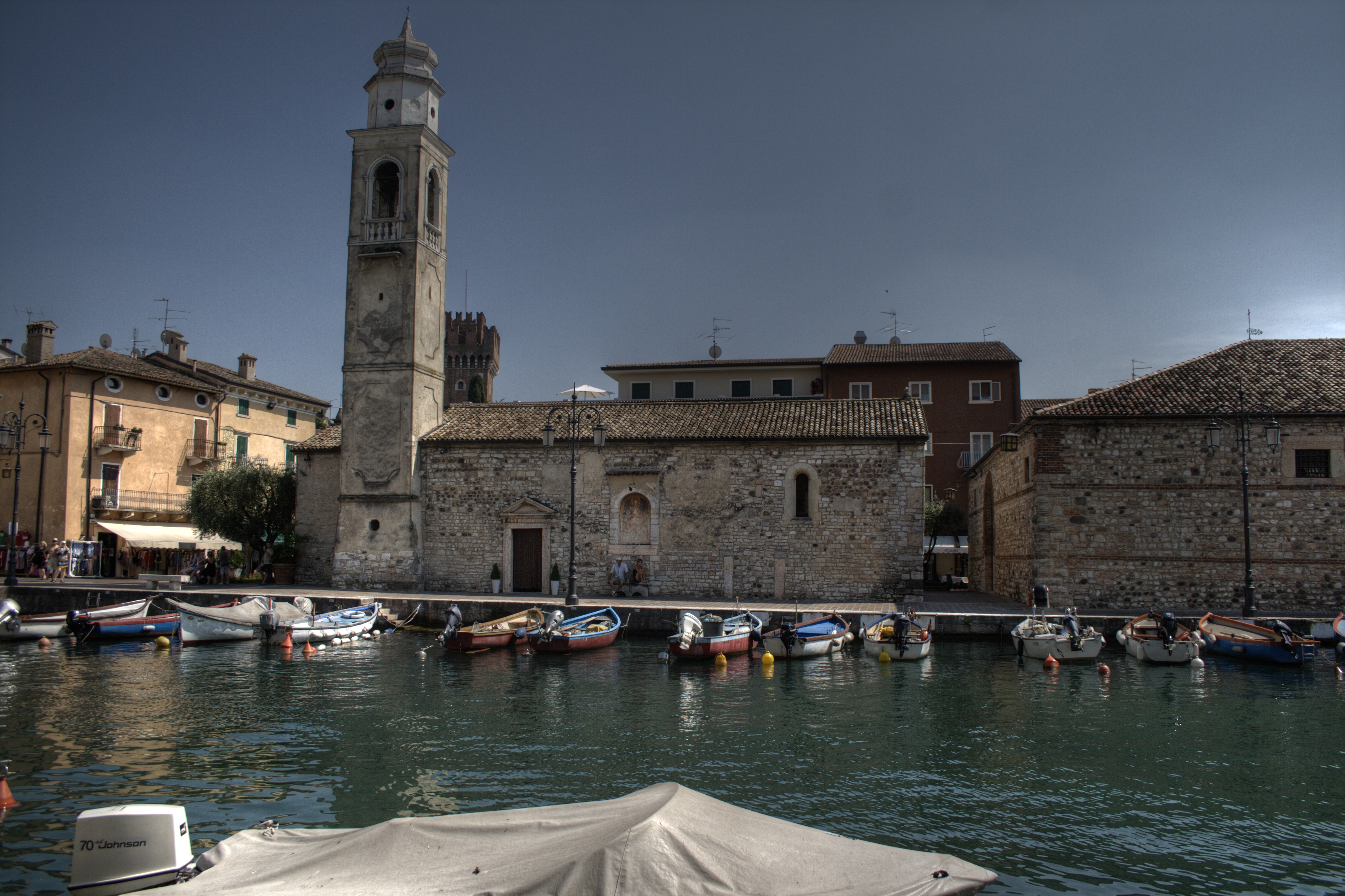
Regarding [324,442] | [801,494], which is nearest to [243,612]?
[324,442]

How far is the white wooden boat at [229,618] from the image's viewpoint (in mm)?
22094

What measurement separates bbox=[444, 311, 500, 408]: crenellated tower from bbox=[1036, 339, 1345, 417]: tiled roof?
55746mm

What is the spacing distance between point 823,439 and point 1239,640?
12.2 m

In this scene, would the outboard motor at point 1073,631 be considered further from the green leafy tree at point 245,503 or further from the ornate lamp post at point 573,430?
the green leafy tree at point 245,503

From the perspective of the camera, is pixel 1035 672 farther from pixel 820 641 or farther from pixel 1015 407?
pixel 1015 407

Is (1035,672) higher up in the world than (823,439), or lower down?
lower down

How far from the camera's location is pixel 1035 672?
60.0 ft

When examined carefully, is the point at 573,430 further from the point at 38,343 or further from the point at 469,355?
the point at 469,355

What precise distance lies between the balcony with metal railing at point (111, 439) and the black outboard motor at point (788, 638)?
96.4 ft

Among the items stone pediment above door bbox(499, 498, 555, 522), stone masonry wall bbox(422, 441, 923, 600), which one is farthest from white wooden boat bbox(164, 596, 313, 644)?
stone pediment above door bbox(499, 498, 555, 522)

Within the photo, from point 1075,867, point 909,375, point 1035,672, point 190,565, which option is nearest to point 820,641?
point 1035,672

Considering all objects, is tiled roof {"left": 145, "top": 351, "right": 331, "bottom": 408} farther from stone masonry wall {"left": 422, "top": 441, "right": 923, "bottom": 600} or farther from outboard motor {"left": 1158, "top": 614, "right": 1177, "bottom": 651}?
outboard motor {"left": 1158, "top": 614, "right": 1177, "bottom": 651}

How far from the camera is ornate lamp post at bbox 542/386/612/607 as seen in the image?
24.1 m

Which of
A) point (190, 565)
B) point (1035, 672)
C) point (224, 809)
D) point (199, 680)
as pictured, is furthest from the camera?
point (190, 565)
